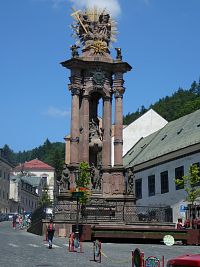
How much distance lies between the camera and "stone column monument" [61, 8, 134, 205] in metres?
34.7

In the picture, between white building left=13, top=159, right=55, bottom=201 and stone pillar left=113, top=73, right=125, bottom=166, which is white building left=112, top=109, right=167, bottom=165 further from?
white building left=13, top=159, right=55, bottom=201

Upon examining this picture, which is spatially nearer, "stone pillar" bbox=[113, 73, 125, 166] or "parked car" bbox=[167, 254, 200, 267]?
"parked car" bbox=[167, 254, 200, 267]

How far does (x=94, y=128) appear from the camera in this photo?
119 feet

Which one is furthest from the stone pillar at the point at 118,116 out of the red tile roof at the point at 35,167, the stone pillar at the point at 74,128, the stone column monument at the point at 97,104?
the red tile roof at the point at 35,167

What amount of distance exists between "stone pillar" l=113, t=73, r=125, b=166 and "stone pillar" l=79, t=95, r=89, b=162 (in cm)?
217

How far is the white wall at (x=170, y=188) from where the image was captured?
45.2 metres

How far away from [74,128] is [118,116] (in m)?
3.52

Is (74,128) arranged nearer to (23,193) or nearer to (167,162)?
(167,162)

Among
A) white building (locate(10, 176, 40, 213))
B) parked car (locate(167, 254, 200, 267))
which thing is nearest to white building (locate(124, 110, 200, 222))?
parked car (locate(167, 254, 200, 267))

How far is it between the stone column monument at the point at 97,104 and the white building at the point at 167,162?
1133 cm

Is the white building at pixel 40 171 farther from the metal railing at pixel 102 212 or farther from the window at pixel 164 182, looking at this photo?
the metal railing at pixel 102 212

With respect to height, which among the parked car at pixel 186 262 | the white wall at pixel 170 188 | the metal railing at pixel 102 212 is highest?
the white wall at pixel 170 188

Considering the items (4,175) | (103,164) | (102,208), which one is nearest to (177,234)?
(102,208)

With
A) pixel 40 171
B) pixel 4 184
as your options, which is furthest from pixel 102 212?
pixel 40 171
